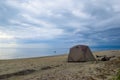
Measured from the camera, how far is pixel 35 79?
29.1ft

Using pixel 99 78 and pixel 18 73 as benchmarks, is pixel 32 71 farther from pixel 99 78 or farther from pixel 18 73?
pixel 99 78

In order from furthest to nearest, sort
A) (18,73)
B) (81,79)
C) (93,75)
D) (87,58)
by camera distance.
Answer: (87,58) → (18,73) → (93,75) → (81,79)

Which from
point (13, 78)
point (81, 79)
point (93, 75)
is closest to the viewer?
point (81, 79)

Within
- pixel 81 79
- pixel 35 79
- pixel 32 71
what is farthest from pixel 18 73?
pixel 81 79

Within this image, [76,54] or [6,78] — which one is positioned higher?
[76,54]

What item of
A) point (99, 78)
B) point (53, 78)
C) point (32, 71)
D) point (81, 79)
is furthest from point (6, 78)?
point (99, 78)

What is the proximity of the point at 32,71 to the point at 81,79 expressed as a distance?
4.28 m

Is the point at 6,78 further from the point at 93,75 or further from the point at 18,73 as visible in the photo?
the point at 93,75

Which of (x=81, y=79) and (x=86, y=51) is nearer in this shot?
(x=81, y=79)

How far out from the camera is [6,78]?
10180 millimetres

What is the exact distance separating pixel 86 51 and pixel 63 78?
28.4ft

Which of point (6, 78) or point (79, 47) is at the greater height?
point (79, 47)

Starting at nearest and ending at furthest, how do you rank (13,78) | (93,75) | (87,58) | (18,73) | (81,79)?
(81,79) → (93,75) → (13,78) → (18,73) → (87,58)

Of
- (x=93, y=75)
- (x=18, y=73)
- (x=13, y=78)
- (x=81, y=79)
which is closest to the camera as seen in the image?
(x=81, y=79)
